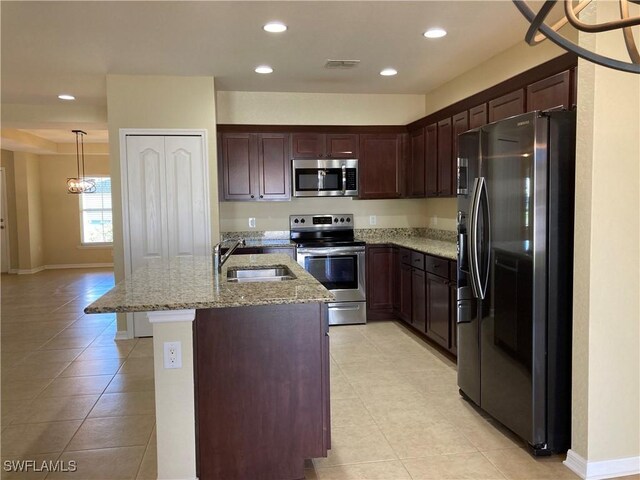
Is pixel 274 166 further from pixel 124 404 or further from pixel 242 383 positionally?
pixel 242 383

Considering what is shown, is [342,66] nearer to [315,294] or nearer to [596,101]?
[596,101]

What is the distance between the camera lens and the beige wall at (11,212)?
9.89 m

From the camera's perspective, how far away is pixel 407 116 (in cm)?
598

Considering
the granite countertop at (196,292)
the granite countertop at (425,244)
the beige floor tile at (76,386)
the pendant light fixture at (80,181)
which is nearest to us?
the granite countertop at (196,292)

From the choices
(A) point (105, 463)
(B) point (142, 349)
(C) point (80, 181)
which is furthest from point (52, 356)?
(C) point (80, 181)

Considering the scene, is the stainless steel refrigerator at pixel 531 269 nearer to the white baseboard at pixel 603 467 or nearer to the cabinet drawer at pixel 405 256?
the white baseboard at pixel 603 467

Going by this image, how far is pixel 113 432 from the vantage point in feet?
9.71

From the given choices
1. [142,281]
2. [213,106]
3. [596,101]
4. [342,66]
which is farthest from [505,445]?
[213,106]

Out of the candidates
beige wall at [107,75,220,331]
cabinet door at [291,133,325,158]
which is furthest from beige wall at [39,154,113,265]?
cabinet door at [291,133,325,158]

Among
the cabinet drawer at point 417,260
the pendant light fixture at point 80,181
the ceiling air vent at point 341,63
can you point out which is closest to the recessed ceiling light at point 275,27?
the ceiling air vent at point 341,63

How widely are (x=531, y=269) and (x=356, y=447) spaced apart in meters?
1.34

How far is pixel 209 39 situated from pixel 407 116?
2.91 m

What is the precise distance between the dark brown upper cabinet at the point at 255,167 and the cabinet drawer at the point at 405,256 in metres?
1.41

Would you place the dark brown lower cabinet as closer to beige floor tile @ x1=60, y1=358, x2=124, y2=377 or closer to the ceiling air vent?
beige floor tile @ x1=60, y1=358, x2=124, y2=377
